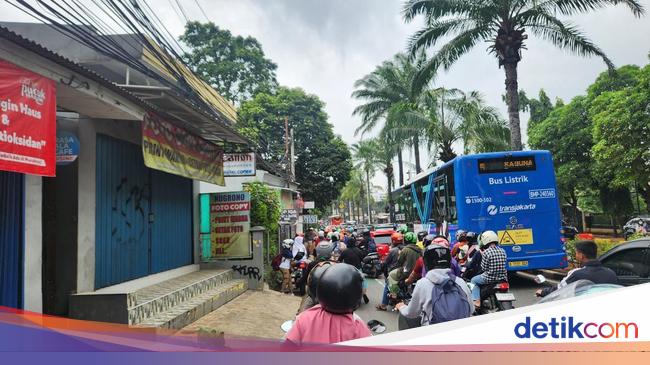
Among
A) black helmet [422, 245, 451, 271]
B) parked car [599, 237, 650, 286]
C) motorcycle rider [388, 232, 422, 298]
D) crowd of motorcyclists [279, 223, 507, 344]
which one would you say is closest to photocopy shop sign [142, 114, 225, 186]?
crowd of motorcyclists [279, 223, 507, 344]

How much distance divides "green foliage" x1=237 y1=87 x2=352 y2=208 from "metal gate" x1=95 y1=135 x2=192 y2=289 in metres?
21.8

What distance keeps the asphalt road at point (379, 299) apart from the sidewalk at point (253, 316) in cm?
159

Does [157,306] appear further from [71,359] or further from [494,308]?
[71,359]

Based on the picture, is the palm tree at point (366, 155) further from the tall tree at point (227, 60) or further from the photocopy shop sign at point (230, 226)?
the photocopy shop sign at point (230, 226)

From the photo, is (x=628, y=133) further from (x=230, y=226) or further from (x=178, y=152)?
(x=178, y=152)

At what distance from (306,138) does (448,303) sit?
108 ft

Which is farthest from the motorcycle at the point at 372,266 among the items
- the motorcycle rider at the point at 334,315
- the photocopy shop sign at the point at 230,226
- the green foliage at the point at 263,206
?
the motorcycle rider at the point at 334,315

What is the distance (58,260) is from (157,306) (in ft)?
A: 5.30

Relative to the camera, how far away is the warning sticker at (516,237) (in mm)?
10805

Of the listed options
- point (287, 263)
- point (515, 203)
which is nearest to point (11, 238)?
point (287, 263)

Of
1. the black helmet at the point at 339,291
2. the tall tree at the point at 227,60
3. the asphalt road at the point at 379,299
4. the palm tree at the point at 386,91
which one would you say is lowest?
the asphalt road at the point at 379,299

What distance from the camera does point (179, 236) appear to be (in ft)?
37.3

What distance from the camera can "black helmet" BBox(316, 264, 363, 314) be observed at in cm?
254

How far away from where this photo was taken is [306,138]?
36.1 metres
